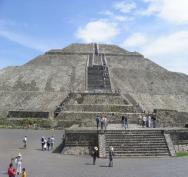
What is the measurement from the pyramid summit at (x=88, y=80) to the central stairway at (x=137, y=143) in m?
25.6

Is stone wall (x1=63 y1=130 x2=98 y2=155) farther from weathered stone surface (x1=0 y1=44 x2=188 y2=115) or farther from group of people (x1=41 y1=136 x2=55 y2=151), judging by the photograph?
weathered stone surface (x1=0 y1=44 x2=188 y2=115)

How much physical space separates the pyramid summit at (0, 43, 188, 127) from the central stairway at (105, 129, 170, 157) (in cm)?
2559

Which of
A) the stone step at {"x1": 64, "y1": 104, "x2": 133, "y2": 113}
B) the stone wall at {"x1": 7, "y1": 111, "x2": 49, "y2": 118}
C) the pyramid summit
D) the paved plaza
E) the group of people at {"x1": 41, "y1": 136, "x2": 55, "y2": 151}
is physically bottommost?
the paved plaza

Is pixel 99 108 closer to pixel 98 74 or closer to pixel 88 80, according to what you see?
pixel 88 80

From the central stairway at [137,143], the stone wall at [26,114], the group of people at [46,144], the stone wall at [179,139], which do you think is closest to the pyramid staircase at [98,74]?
the stone wall at [26,114]

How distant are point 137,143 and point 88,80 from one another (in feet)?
123

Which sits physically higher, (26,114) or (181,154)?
(26,114)

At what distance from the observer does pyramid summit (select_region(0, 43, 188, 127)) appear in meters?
56.6

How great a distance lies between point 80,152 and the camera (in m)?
26.8

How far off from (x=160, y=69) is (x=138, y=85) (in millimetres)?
12341

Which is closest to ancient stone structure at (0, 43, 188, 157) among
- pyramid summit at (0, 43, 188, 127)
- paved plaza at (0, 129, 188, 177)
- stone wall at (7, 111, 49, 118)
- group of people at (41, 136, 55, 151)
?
pyramid summit at (0, 43, 188, 127)

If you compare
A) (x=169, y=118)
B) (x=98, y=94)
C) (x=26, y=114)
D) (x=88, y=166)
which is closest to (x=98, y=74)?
(x=98, y=94)

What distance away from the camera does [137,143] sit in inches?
1055

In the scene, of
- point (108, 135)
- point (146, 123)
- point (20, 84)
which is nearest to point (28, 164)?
point (108, 135)
